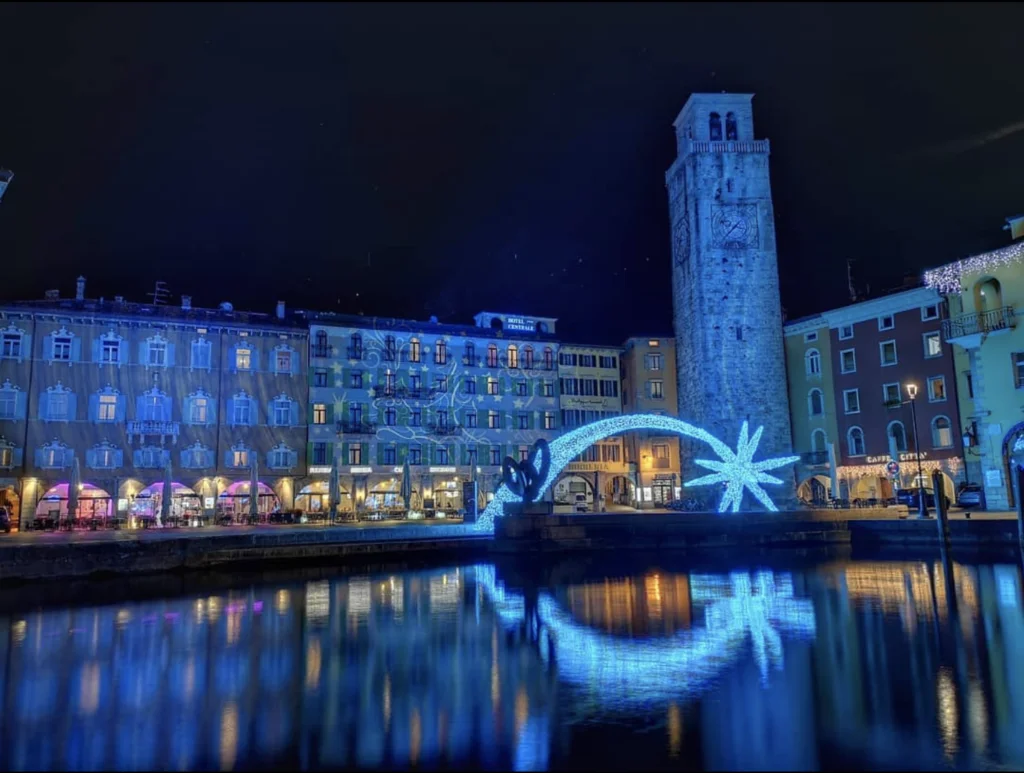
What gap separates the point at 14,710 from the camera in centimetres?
1088

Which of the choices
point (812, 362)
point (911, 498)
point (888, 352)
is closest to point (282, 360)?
point (812, 362)

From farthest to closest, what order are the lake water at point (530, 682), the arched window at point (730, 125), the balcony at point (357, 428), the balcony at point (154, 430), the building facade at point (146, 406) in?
the arched window at point (730, 125) → the balcony at point (357, 428) → the balcony at point (154, 430) → the building facade at point (146, 406) → the lake water at point (530, 682)

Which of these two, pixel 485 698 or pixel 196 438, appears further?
pixel 196 438

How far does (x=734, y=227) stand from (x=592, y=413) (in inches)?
721

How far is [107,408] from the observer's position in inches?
1902

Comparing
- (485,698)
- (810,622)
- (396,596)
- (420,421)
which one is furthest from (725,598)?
(420,421)

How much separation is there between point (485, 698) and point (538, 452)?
83.9ft

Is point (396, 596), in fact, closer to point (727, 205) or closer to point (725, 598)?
point (725, 598)

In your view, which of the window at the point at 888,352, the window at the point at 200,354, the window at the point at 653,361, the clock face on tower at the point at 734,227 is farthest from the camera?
the window at the point at 653,361

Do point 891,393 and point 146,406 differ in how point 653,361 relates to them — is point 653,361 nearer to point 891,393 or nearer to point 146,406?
point 891,393

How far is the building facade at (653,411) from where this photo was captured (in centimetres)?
6431

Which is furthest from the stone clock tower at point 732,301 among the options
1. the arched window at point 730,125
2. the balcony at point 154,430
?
the balcony at point 154,430

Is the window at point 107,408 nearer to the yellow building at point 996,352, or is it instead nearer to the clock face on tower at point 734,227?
the clock face on tower at point 734,227

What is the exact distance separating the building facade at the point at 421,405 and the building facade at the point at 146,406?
2108 millimetres
